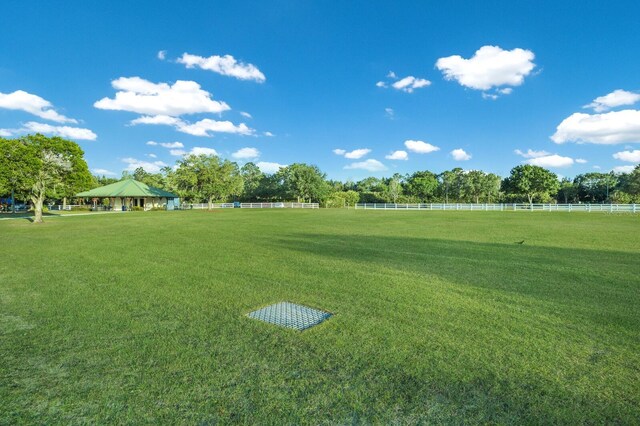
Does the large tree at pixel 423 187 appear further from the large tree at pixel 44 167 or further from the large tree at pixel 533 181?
the large tree at pixel 44 167

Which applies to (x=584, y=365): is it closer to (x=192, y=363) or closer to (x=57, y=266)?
(x=192, y=363)

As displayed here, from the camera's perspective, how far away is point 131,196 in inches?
1807

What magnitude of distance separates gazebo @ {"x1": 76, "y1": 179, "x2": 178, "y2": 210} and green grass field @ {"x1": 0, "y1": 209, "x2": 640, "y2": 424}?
1796 inches

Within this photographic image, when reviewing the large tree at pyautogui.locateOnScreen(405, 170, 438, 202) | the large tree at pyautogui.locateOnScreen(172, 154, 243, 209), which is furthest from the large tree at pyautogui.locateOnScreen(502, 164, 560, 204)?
the large tree at pyautogui.locateOnScreen(172, 154, 243, 209)

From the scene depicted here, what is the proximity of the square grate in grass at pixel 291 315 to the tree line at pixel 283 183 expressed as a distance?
23.9m

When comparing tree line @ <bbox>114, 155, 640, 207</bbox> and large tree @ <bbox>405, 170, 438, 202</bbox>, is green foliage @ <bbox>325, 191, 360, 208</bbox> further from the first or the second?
large tree @ <bbox>405, 170, 438, 202</bbox>

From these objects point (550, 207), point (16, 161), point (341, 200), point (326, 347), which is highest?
point (16, 161)

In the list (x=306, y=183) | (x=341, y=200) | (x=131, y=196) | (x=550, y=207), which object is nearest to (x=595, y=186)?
(x=550, y=207)

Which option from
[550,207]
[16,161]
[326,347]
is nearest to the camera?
[326,347]

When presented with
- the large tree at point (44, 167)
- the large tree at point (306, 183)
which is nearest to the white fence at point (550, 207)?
the large tree at point (306, 183)

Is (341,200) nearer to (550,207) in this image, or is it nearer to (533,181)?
(550,207)

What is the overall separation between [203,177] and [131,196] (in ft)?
33.9

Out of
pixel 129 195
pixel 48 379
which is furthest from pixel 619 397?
pixel 129 195

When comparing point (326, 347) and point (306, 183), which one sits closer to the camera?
point (326, 347)
